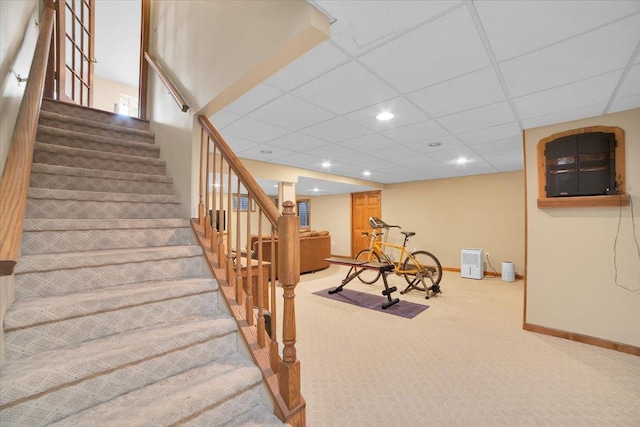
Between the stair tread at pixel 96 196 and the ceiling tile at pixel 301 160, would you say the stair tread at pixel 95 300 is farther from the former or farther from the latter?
the ceiling tile at pixel 301 160

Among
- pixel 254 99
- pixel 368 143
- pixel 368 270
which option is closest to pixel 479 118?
pixel 368 143

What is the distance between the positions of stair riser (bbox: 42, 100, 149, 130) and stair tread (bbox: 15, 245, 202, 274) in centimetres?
182

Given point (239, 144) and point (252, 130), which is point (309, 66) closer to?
point (252, 130)

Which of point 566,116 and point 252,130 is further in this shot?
point 252,130

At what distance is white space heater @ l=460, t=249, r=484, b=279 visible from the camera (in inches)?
220

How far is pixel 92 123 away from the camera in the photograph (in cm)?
262

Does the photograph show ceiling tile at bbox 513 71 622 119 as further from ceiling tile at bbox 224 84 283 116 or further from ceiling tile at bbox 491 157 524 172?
ceiling tile at bbox 491 157 524 172

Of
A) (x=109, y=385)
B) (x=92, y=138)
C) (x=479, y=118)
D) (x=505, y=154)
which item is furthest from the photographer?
(x=505, y=154)

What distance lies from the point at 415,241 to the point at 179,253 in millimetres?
6336

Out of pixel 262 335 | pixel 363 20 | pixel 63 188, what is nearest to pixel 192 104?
pixel 63 188

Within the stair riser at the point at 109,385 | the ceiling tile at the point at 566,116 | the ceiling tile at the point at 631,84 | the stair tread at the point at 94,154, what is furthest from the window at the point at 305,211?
the stair riser at the point at 109,385

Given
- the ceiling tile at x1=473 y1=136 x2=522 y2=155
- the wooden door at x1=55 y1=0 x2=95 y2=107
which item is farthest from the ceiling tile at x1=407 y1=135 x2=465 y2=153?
the wooden door at x1=55 y1=0 x2=95 y2=107

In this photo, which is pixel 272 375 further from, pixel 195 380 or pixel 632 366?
pixel 632 366

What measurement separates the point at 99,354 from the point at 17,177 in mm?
835
